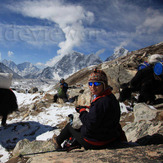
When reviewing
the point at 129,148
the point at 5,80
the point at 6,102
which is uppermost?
the point at 5,80

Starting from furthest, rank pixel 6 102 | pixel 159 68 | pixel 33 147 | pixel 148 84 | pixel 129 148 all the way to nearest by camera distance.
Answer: pixel 148 84, pixel 6 102, pixel 159 68, pixel 33 147, pixel 129 148

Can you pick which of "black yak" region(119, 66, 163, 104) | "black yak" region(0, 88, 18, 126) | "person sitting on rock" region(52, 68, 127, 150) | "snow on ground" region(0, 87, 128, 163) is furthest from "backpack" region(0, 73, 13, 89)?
"black yak" region(119, 66, 163, 104)

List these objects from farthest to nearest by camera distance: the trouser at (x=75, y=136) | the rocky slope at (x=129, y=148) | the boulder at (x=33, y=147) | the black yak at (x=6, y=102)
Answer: the black yak at (x=6, y=102) < the boulder at (x=33, y=147) < the trouser at (x=75, y=136) < the rocky slope at (x=129, y=148)

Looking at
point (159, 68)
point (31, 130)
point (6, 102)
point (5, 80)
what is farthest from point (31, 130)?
point (159, 68)

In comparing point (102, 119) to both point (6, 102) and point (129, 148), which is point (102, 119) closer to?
point (129, 148)

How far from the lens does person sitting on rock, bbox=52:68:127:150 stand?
220 centimetres

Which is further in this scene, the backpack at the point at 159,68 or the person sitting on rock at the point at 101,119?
the backpack at the point at 159,68

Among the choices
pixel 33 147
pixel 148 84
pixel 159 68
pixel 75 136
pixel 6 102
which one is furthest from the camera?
pixel 148 84

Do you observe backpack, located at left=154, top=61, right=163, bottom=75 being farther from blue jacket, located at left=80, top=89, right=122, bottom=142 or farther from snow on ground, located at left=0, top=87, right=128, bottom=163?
blue jacket, located at left=80, top=89, right=122, bottom=142

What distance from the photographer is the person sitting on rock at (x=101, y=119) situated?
2199 millimetres

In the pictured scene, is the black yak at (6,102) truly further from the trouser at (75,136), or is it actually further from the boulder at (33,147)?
the trouser at (75,136)

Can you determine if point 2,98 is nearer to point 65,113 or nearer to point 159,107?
point 65,113

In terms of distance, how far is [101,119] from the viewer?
2.19 metres

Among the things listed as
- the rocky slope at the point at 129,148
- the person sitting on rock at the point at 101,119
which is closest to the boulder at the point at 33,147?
the rocky slope at the point at 129,148
